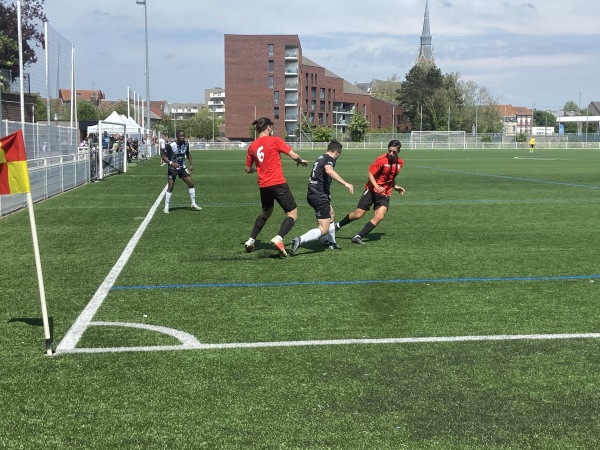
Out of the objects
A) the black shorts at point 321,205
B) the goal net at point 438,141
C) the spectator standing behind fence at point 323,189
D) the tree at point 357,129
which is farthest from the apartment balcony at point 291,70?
the black shorts at point 321,205

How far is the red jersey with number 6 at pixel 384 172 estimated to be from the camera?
11.6m

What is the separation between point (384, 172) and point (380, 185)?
28 cm

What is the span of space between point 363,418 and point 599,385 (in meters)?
1.65

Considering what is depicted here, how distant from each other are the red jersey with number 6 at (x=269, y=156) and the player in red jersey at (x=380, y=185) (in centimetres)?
183

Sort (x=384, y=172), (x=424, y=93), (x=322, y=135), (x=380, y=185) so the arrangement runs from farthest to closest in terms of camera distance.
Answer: (x=424, y=93) < (x=322, y=135) < (x=380, y=185) < (x=384, y=172)

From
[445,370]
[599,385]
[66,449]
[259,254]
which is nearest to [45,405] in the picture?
[66,449]

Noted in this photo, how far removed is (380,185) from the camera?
12.0 m

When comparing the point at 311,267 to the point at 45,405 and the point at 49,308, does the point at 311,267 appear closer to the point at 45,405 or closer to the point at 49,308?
the point at 49,308

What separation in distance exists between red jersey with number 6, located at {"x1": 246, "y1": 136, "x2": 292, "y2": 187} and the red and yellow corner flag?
4.59 metres

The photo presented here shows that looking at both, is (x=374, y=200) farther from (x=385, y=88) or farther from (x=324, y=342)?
(x=385, y=88)

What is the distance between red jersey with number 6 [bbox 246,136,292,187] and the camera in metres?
10.2

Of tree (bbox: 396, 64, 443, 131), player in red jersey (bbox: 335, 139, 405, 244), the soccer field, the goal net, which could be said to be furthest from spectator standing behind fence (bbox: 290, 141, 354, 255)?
tree (bbox: 396, 64, 443, 131)

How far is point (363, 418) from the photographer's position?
4.43 metres

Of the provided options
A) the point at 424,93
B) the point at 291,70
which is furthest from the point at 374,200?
the point at 424,93
